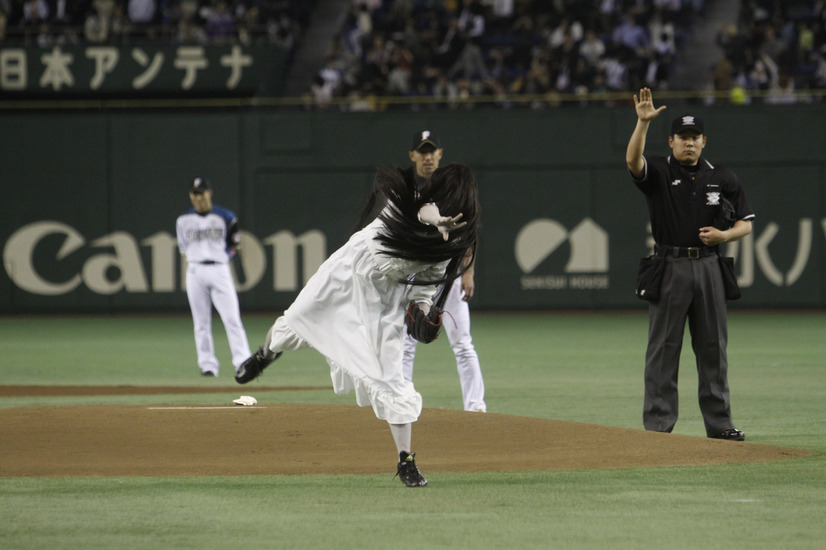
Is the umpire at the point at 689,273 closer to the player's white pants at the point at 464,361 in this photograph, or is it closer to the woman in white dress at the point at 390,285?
the player's white pants at the point at 464,361

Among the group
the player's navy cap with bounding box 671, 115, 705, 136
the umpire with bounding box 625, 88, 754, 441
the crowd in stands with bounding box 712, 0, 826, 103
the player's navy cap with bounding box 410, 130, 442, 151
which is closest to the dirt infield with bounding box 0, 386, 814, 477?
the umpire with bounding box 625, 88, 754, 441

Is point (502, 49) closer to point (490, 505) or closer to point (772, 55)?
point (772, 55)

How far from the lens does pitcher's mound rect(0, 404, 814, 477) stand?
6.90 m

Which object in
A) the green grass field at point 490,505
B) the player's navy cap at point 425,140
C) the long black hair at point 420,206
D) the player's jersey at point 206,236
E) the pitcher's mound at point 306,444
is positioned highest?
the player's navy cap at point 425,140

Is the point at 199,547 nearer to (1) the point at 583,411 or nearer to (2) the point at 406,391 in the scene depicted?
(2) the point at 406,391

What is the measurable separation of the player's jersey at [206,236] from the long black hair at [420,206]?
7.74 m

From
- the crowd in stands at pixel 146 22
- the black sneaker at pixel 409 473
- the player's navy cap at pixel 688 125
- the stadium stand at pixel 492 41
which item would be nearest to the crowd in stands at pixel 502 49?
the stadium stand at pixel 492 41

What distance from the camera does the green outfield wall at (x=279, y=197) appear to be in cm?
2212

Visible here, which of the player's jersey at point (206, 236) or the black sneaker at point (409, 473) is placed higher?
the player's jersey at point (206, 236)

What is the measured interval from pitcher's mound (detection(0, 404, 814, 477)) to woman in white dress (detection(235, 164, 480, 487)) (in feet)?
2.65

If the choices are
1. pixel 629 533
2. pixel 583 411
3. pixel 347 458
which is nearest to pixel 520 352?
pixel 583 411

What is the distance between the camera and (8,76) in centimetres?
2183

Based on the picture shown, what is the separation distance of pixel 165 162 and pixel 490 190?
6330 mm

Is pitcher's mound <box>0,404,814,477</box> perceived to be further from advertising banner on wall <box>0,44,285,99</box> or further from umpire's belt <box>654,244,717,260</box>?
advertising banner on wall <box>0,44,285,99</box>
